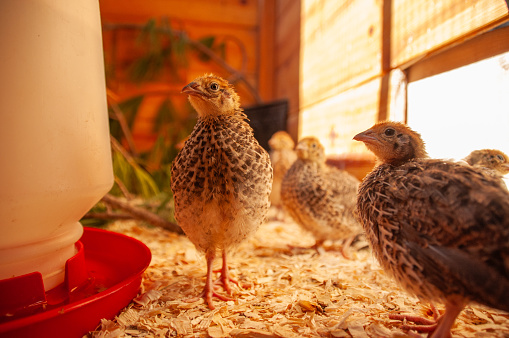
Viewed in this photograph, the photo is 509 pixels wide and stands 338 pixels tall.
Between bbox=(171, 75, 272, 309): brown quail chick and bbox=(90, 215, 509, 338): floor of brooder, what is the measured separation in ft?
0.55

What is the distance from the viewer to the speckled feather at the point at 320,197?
2.31 m

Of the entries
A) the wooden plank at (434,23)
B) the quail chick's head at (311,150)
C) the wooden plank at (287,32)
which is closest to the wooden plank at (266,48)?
the wooden plank at (287,32)

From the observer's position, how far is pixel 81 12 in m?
1.32

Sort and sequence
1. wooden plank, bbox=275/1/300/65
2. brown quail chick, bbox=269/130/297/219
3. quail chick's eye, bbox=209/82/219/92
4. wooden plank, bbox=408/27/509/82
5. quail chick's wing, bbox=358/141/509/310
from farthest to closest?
wooden plank, bbox=275/1/300/65
brown quail chick, bbox=269/130/297/219
quail chick's eye, bbox=209/82/219/92
wooden plank, bbox=408/27/509/82
quail chick's wing, bbox=358/141/509/310

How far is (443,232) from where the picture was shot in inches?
41.4

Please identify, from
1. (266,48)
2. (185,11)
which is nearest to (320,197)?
(266,48)

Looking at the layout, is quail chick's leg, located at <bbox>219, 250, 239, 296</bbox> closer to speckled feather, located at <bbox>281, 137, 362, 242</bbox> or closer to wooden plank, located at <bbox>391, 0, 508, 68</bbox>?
speckled feather, located at <bbox>281, 137, 362, 242</bbox>

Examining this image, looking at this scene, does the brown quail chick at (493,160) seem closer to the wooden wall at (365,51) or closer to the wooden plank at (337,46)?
the wooden wall at (365,51)

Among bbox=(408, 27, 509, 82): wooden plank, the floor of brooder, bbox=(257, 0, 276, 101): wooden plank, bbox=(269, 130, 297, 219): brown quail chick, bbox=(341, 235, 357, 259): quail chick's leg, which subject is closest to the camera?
the floor of brooder

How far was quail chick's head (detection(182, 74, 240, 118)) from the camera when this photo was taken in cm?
150

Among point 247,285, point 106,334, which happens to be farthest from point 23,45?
point 247,285

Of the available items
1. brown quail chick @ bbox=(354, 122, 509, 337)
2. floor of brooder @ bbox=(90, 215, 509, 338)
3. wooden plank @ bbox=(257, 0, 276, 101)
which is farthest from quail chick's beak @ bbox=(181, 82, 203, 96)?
wooden plank @ bbox=(257, 0, 276, 101)

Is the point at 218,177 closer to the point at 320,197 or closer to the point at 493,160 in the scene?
the point at 320,197

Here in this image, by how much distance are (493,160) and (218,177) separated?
1.27 metres
